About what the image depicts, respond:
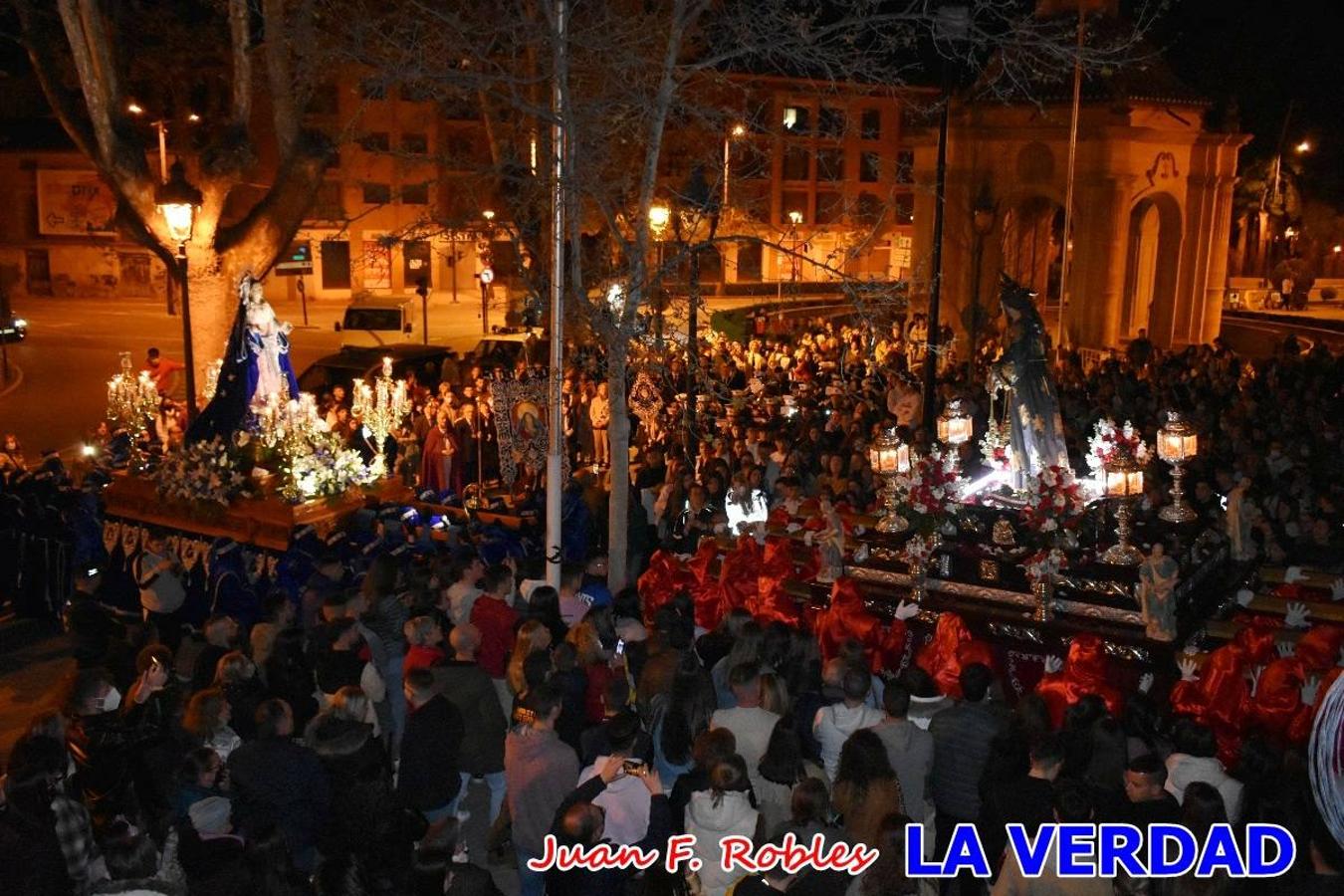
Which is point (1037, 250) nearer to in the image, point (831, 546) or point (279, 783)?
point (831, 546)

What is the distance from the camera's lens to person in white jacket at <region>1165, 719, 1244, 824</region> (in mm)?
6840

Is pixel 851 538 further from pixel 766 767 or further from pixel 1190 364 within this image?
pixel 1190 364

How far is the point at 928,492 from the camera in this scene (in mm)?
11953

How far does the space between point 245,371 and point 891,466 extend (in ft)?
25.8

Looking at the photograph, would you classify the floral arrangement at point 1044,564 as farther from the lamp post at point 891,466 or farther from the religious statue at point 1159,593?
the lamp post at point 891,466

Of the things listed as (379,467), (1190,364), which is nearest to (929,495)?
(379,467)

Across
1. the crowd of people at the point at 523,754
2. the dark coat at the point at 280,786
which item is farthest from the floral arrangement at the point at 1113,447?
the dark coat at the point at 280,786

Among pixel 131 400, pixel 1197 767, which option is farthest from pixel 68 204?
pixel 1197 767

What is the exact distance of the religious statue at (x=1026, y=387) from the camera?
12.7 m

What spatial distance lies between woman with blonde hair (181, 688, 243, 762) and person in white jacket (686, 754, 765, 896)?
2703 millimetres

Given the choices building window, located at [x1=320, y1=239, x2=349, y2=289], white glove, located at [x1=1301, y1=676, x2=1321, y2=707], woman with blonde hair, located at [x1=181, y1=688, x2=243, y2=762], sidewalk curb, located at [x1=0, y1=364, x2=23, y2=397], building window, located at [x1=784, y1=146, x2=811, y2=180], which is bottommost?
sidewalk curb, located at [x1=0, y1=364, x2=23, y2=397]

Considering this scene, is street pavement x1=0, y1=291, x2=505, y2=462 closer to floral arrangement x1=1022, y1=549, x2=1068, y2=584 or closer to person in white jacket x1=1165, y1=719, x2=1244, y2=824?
floral arrangement x1=1022, y1=549, x2=1068, y2=584

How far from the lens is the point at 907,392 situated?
55.3ft

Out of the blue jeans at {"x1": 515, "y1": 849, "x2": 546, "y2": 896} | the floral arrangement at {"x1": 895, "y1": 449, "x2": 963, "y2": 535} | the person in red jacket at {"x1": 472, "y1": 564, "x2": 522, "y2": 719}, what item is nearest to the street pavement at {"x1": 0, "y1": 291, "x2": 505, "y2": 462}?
the floral arrangement at {"x1": 895, "y1": 449, "x2": 963, "y2": 535}
